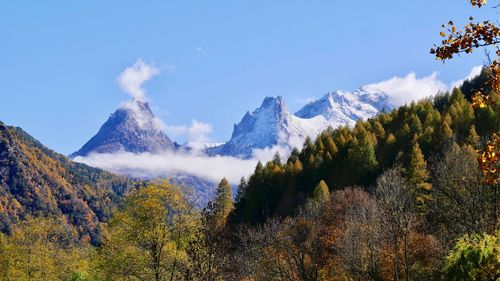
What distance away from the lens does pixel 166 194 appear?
34094 millimetres

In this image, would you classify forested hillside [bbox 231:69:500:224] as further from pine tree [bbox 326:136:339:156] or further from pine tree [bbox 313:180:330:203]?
pine tree [bbox 313:180:330:203]

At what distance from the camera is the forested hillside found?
99.1 metres

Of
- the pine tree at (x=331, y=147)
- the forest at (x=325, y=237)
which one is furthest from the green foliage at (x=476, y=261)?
the pine tree at (x=331, y=147)

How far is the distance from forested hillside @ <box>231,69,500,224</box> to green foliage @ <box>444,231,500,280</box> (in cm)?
7031

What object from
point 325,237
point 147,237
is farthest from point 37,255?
point 325,237

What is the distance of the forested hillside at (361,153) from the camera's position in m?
99.1

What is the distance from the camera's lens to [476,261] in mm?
18422

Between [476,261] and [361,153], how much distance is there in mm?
85169

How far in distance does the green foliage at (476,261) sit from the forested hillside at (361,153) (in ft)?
231

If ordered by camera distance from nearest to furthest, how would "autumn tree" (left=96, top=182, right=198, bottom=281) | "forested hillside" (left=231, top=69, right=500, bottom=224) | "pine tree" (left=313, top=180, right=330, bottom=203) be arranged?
"autumn tree" (left=96, top=182, right=198, bottom=281), "pine tree" (left=313, top=180, right=330, bottom=203), "forested hillside" (left=231, top=69, right=500, bottom=224)

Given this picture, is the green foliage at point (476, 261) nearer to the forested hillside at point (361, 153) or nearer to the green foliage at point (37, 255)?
the green foliage at point (37, 255)

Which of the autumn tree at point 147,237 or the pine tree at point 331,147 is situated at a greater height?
the pine tree at point 331,147

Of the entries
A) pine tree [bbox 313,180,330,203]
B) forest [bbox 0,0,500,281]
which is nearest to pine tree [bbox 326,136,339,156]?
forest [bbox 0,0,500,281]

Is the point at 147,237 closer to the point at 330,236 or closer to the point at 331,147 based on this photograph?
the point at 330,236
